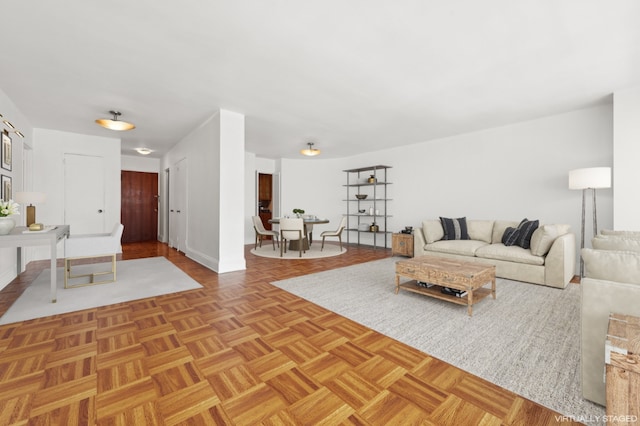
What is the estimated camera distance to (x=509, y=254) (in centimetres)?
394

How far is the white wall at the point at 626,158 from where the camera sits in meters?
3.39

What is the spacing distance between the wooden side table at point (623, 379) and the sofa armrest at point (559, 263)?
3001mm

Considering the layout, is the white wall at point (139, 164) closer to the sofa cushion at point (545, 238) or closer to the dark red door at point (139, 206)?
the dark red door at point (139, 206)

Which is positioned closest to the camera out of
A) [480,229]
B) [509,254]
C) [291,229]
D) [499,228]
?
[509,254]

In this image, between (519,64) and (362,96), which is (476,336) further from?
(362,96)

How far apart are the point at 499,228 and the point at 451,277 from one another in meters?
2.67

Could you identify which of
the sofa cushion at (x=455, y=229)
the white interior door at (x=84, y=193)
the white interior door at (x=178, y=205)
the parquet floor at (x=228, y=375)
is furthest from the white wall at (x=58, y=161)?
the sofa cushion at (x=455, y=229)

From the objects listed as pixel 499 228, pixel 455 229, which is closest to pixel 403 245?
pixel 455 229

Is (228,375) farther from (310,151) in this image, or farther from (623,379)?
(310,151)

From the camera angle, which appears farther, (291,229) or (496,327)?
(291,229)

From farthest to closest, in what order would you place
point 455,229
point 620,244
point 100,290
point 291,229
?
point 291,229, point 455,229, point 100,290, point 620,244

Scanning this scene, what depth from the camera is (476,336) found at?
7.27 feet

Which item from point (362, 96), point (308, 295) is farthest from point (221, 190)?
point (362, 96)

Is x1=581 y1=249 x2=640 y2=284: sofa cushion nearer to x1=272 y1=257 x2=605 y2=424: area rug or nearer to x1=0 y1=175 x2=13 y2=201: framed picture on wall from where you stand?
x1=272 y1=257 x2=605 y2=424: area rug
